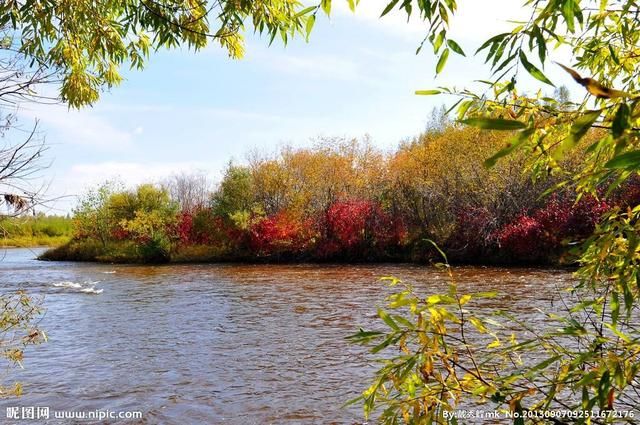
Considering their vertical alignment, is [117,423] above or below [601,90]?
below

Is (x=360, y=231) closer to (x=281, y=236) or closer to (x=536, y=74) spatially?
(x=281, y=236)

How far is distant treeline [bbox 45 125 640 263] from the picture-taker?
68.7 feet

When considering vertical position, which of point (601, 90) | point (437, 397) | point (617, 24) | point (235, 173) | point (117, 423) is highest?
point (235, 173)

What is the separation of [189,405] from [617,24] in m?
5.73

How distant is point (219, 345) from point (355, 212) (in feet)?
59.5

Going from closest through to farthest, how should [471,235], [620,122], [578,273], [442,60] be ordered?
[620,122], [442,60], [578,273], [471,235]

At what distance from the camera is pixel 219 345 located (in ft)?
29.0

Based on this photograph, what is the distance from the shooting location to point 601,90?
836mm

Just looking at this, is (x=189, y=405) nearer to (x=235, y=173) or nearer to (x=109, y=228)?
(x=235, y=173)

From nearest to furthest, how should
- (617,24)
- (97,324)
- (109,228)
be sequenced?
(617,24) → (97,324) → (109,228)

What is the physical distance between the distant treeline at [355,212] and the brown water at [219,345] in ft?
12.7

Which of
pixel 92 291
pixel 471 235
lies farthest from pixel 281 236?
pixel 92 291

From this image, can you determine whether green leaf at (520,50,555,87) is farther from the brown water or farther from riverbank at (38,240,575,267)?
riverbank at (38,240,575,267)

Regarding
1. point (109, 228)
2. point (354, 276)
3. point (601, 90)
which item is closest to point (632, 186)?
point (354, 276)
